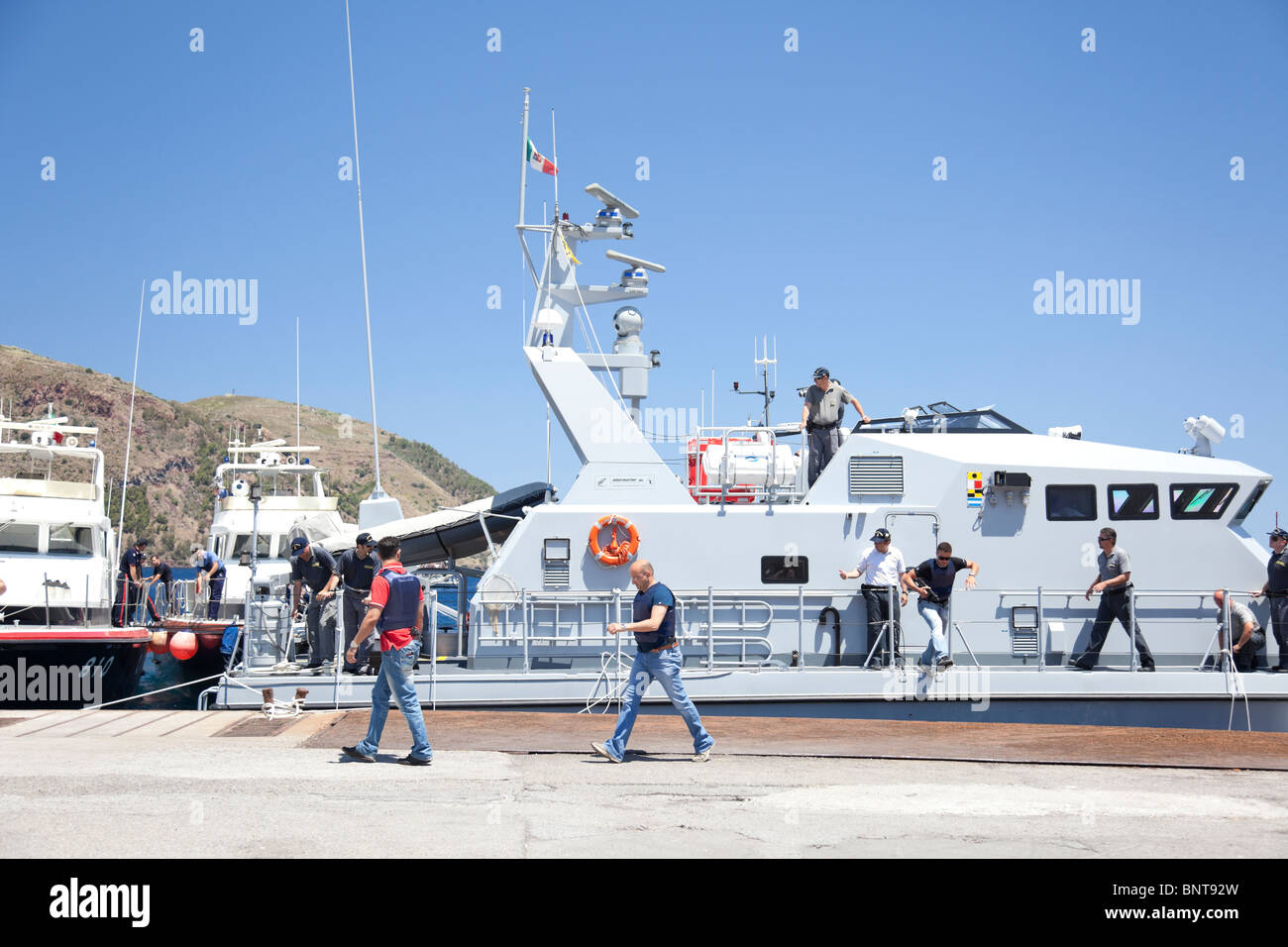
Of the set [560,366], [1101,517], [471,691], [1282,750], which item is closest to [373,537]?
[471,691]

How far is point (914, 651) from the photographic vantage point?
1130 centimetres

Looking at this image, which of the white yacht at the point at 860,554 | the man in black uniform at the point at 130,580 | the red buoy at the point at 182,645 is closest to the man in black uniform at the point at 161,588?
the man in black uniform at the point at 130,580

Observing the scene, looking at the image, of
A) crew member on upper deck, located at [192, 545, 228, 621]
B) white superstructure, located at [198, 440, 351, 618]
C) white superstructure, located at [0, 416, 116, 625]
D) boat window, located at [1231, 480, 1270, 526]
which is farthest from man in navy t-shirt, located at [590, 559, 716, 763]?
white superstructure, located at [198, 440, 351, 618]

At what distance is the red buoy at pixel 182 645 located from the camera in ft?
53.7

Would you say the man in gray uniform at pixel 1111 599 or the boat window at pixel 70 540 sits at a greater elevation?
the boat window at pixel 70 540

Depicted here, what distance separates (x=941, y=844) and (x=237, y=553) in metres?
21.2

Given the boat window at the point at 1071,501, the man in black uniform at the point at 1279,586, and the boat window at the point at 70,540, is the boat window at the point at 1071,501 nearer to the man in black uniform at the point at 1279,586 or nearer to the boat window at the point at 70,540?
the man in black uniform at the point at 1279,586

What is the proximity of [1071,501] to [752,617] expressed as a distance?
3573 mm

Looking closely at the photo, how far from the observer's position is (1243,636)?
1059 cm

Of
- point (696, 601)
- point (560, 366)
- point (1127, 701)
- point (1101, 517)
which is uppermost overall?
point (560, 366)

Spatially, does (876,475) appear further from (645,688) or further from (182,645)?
(182,645)

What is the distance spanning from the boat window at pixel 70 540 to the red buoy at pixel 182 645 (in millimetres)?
2268

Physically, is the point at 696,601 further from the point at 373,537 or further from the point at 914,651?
the point at 373,537

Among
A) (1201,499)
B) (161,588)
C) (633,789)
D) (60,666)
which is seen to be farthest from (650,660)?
(161,588)
